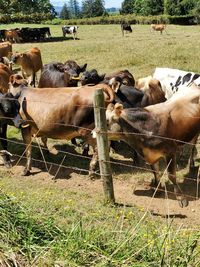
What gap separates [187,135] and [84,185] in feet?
5.65

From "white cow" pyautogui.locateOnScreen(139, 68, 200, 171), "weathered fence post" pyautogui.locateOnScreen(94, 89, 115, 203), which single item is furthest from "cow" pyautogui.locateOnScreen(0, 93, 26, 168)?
"white cow" pyautogui.locateOnScreen(139, 68, 200, 171)

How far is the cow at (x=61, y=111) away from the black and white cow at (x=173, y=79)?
78.5 inches

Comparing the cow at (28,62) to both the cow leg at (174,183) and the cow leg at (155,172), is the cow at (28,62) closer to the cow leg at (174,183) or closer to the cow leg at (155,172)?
the cow leg at (155,172)

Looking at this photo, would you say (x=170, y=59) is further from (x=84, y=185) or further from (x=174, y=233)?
(x=174, y=233)

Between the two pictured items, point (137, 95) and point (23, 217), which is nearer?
point (23, 217)

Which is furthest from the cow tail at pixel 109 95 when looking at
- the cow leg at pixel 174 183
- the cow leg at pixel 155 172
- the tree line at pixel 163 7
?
the tree line at pixel 163 7

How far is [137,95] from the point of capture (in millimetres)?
7621

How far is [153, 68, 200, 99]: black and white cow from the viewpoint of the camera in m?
8.16

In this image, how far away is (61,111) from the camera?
261 inches

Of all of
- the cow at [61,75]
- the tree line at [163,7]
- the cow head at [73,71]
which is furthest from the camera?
the tree line at [163,7]

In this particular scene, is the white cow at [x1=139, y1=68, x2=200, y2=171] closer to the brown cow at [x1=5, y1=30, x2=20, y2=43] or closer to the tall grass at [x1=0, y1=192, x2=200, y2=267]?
the tall grass at [x1=0, y1=192, x2=200, y2=267]

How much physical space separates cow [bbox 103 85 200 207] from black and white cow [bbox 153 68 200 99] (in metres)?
2.05

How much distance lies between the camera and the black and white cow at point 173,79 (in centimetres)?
816

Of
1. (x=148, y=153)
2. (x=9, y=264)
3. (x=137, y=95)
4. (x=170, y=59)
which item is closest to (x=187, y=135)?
(x=148, y=153)
